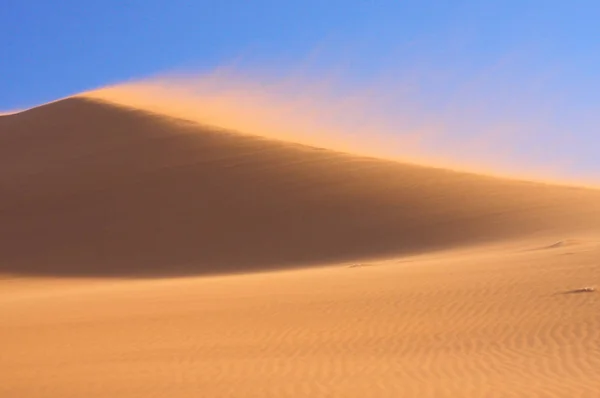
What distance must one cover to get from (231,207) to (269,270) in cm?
688

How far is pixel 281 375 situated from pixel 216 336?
10.5 ft

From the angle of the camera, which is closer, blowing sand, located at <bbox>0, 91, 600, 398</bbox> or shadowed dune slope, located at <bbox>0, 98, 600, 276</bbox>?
blowing sand, located at <bbox>0, 91, 600, 398</bbox>

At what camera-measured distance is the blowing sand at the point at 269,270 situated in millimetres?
9125

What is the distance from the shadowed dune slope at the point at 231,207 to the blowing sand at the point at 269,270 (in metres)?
0.10

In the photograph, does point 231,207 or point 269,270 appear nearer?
point 269,270

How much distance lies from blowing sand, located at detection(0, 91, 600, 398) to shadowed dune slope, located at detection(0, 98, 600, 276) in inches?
4.0

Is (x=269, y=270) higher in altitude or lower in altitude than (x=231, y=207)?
lower

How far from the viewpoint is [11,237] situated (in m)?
27.3

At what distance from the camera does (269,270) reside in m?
22.4

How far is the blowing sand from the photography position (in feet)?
29.9

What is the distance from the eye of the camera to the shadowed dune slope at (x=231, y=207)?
81.6 ft

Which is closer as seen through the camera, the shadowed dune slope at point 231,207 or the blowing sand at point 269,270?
the blowing sand at point 269,270

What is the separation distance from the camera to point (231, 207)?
28.9 meters

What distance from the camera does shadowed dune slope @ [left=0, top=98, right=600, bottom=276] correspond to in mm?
24859
